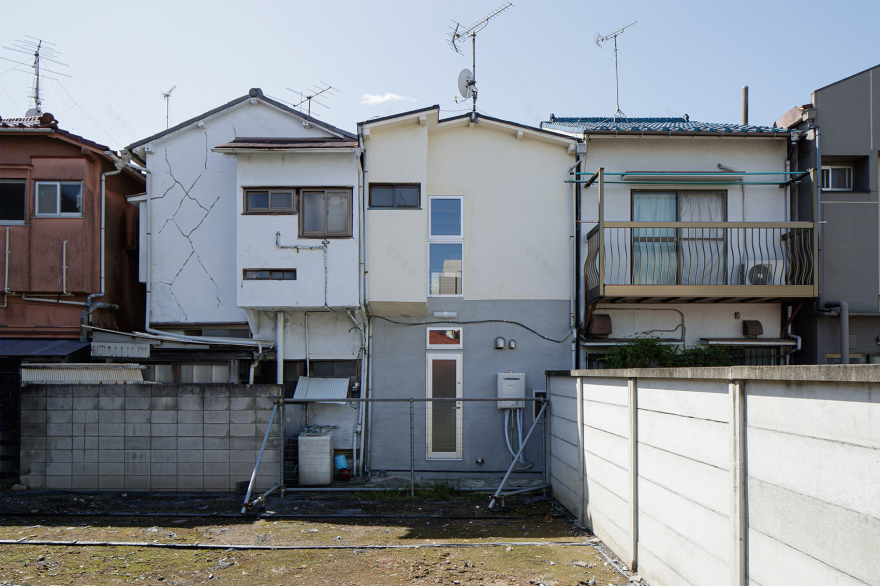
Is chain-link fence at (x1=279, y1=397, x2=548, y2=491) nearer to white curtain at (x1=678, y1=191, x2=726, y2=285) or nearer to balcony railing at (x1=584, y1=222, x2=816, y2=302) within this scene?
balcony railing at (x1=584, y1=222, x2=816, y2=302)

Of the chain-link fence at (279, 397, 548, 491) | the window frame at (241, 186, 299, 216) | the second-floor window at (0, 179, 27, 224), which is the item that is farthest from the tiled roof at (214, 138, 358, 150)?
the chain-link fence at (279, 397, 548, 491)

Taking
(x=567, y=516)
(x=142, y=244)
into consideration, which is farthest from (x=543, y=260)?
(x=142, y=244)

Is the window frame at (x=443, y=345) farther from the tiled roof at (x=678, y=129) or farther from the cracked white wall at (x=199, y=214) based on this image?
the tiled roof at (x=678, y=129)

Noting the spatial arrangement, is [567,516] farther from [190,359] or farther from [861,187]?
[861,187]

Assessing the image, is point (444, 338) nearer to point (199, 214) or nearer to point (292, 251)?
point (292, 251)

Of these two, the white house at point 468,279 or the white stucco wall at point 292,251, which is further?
the white house at point 468,279

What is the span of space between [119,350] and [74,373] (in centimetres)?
80

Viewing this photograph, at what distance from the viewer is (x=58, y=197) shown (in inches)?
457

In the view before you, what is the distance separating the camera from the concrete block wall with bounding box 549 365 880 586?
326 cm

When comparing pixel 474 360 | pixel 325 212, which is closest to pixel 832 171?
pixel 474 360

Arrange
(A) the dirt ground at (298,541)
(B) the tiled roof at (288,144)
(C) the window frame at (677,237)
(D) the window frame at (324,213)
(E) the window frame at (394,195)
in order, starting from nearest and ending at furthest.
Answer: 1. (A) the dirt ground at (298,541)
2. (B) the tiled roof at (288,144)
3. (C) the window frame at (677,237)
4. (D) the window frame at (324,213)
5. (E) the window frame at (394,195)

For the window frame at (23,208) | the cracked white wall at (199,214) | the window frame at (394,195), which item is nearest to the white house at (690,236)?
the window frame at (394,195)

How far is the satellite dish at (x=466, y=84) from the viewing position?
1209 centimetres

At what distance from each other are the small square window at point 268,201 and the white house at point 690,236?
17.0 ft
